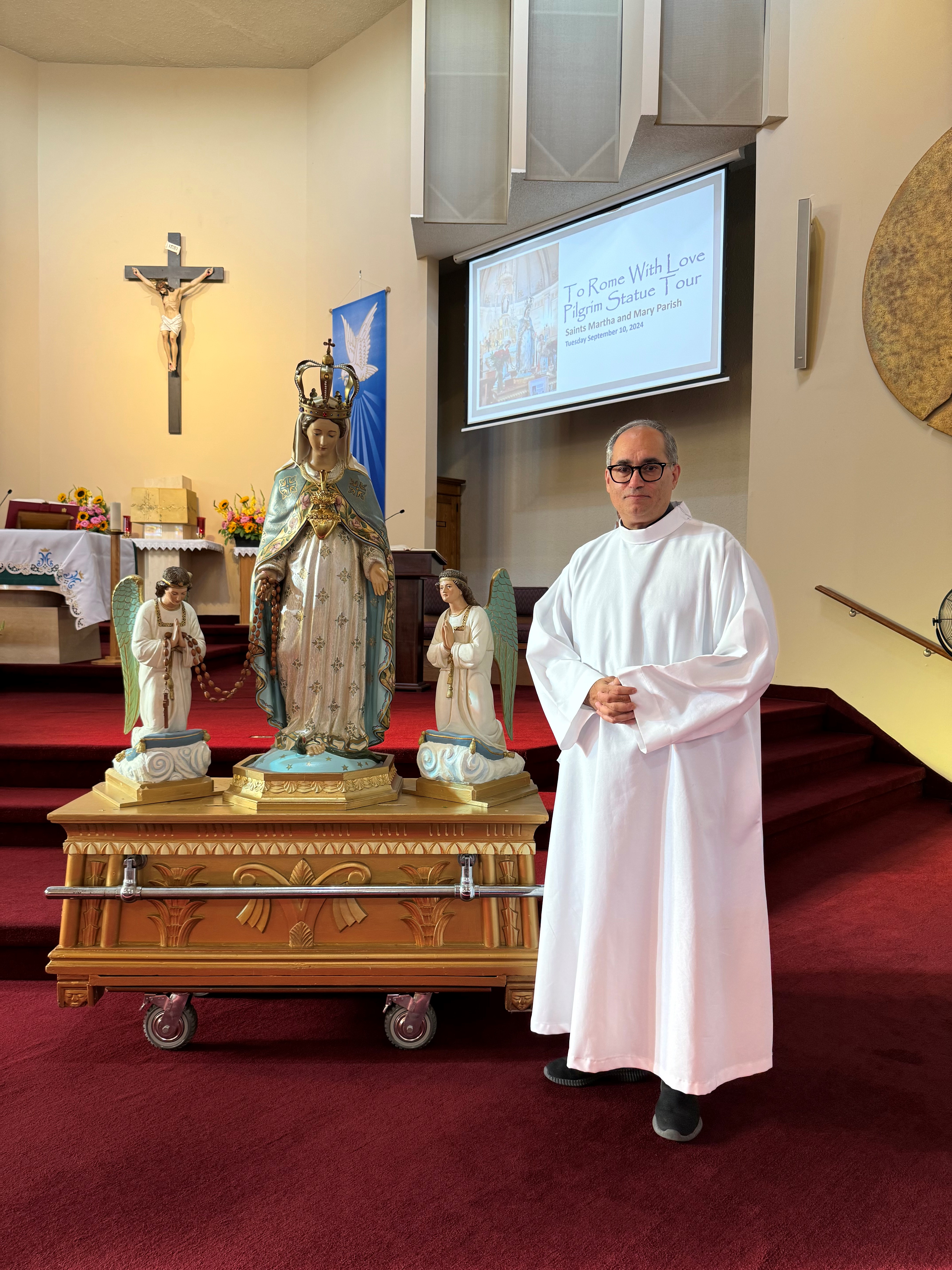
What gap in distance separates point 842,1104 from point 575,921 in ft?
3.04

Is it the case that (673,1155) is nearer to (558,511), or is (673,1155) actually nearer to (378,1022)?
(378,1022)

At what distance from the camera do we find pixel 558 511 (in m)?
10.3

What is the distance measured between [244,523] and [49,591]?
133 inches

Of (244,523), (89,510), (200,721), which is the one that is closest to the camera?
(200,721)

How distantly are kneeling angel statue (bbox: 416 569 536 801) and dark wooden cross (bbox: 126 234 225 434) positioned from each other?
28.5 feet

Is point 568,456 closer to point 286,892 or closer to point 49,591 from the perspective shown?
point 49,591

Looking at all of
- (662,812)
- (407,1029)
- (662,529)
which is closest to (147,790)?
(407,1029)

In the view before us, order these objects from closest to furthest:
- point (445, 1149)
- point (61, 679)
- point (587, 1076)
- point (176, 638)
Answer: point (445, 1149) < point (587, 1076) < point (176, 638) < point (61, 679)

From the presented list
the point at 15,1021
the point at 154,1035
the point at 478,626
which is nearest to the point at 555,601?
the point at 478,626

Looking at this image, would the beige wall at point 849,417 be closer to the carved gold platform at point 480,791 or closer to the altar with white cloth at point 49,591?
the carved gold platform at point 480,791

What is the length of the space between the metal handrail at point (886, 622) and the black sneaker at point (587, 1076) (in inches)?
164

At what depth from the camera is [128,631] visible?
3.16 meters

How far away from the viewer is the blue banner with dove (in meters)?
9.77

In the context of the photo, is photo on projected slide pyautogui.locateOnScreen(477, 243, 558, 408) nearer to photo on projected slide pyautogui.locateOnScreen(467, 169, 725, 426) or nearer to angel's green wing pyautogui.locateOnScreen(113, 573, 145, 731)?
photo on projected slide pyautogui.locateOnScreen(467, 169, 725, 426)
